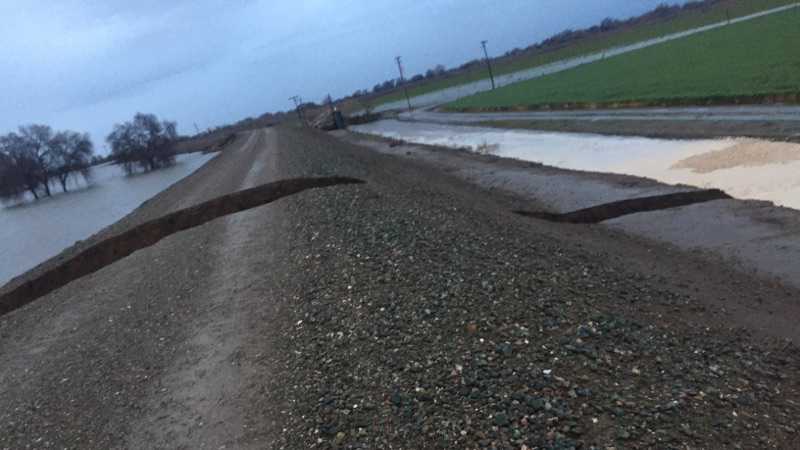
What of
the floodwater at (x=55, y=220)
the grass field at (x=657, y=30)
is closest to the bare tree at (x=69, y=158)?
the floodwater at (x=55, y=220)

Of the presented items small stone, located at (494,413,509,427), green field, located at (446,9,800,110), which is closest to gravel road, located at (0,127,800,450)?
small stone, located at (494,413,509,427)

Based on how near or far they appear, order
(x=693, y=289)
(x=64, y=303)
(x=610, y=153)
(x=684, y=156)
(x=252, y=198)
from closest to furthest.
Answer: (x=693, y=289) < (x=64, y=303) < (x=252, y=198) < (x=684, y=156) < (x=610, y=153)

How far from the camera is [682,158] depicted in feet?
77.0

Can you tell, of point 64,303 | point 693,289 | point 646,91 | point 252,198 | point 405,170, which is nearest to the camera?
point 693,289

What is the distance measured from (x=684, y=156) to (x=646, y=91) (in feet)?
62.3

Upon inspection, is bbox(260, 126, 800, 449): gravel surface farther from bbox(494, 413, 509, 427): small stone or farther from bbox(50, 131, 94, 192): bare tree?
bbox(50, 131, 94, 192): bare tree

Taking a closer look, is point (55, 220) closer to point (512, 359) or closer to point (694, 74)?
point (694, 74)

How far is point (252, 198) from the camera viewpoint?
21.8 m

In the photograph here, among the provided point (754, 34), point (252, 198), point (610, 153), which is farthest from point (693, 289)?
point (754, 34)

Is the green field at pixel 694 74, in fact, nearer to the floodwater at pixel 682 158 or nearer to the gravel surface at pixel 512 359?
the floodwater at pixel 682 158

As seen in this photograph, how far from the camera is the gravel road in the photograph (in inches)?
240

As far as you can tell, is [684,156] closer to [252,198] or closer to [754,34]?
[252,198]

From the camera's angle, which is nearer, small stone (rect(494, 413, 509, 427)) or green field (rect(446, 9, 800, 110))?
small stone (rect(494, 413, 509, 427))

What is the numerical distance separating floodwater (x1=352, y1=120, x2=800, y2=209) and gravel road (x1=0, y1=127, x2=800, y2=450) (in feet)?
18.5
